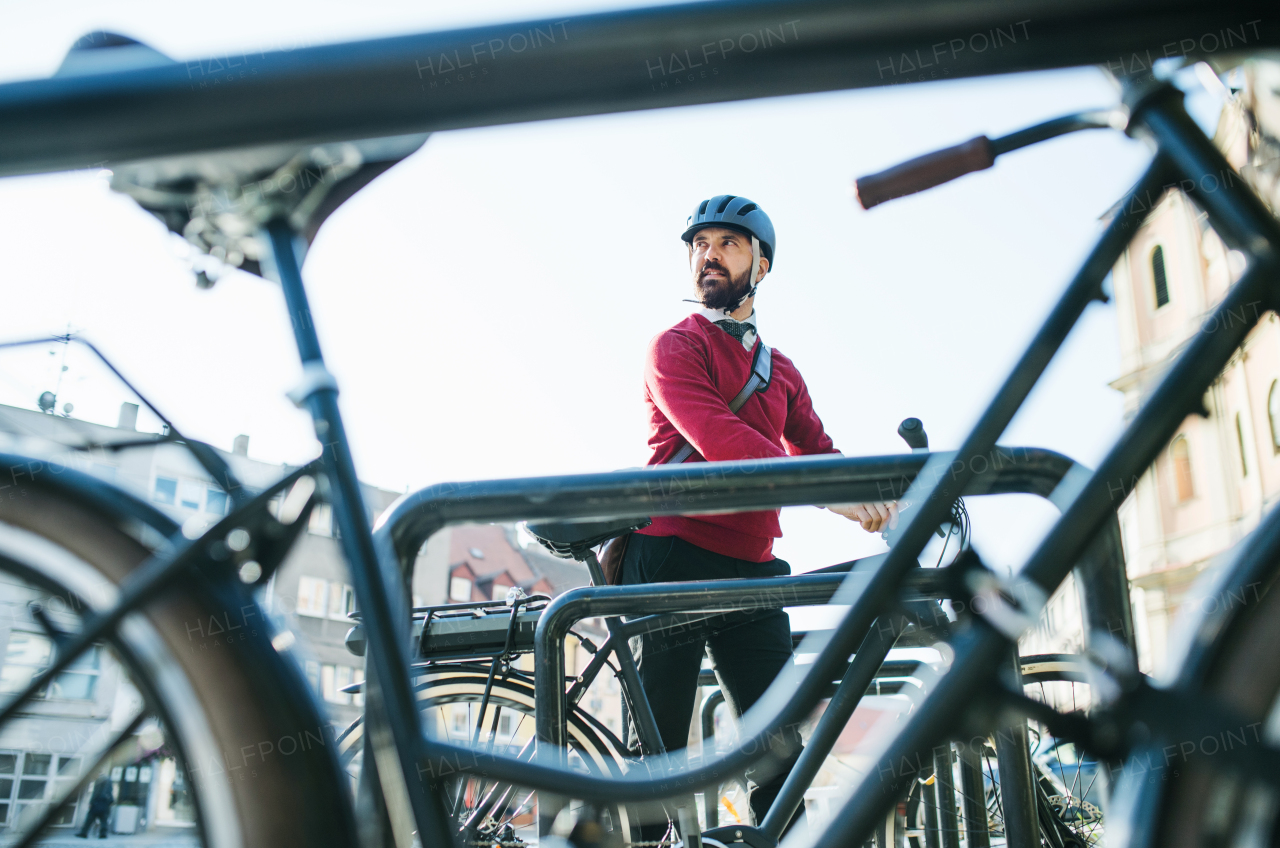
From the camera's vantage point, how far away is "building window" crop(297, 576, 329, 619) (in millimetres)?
24750

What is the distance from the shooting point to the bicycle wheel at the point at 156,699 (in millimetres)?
869

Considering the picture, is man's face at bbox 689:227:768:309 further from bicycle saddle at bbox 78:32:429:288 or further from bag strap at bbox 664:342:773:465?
bicycle saddle at bbox 78:32:429:288

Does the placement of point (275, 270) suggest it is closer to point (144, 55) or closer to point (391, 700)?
point (144, 55)

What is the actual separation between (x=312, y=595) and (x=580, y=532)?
2577 cm

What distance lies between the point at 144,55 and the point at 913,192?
29.6 inches

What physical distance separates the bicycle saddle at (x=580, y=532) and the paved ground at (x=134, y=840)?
4.63 feet

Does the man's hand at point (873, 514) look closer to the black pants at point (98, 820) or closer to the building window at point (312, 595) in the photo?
the black pants at point (98, 820)

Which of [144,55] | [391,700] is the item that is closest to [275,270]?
[144,55]

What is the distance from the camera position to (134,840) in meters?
0.87

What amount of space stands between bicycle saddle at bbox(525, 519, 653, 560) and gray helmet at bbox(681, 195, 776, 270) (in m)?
1.20

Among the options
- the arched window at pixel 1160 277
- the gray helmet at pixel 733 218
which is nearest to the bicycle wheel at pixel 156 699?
the gray helmet at pixel 733 218

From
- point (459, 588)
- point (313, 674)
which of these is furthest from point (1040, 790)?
point (459, 588)

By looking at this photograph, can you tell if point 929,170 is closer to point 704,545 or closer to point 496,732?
point 704,545

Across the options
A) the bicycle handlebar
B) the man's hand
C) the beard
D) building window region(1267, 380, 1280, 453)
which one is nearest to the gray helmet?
the beard
